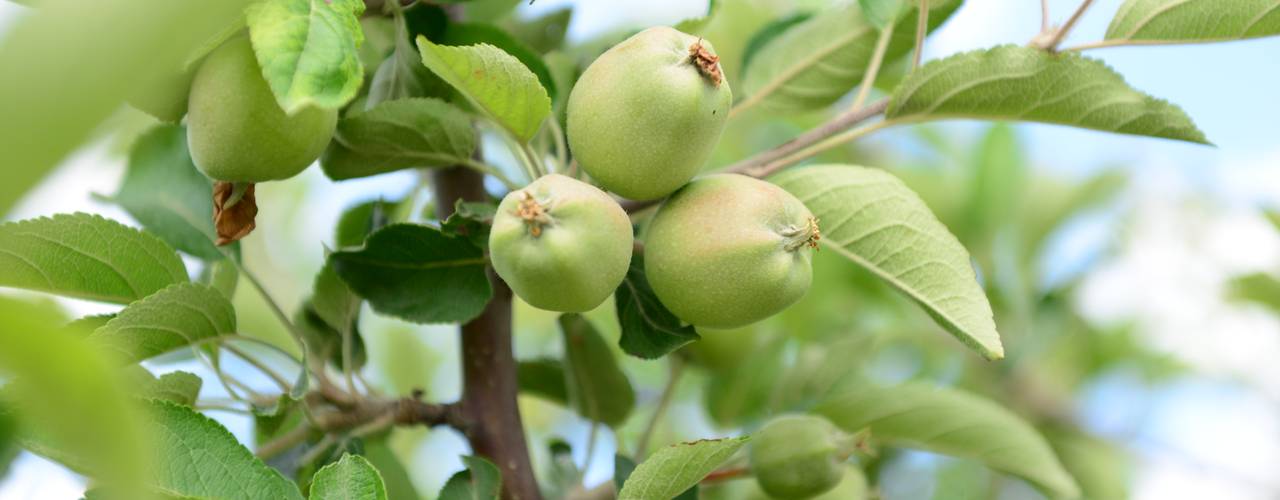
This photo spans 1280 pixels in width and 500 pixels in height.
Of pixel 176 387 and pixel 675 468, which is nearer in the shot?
pixel 675 468

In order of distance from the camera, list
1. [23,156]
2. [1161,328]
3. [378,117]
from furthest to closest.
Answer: [1161,328] → [378,117] → [23,156]

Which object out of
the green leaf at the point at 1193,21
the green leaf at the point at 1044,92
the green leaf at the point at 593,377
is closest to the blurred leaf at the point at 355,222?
the green leaf at the point at 593,377

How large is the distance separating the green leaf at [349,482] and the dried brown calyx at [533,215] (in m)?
0.22

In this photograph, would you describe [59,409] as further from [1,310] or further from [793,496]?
[793,496]

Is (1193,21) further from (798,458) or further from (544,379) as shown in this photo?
(544,379)

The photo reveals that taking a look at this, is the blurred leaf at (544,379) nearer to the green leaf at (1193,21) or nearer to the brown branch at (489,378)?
the brown branch at (489,378)

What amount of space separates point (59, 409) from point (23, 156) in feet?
0.30

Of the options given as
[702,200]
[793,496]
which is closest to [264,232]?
[793,496]

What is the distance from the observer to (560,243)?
85cm

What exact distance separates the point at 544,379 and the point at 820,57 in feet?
1.76

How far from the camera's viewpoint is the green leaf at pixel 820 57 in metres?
1.32

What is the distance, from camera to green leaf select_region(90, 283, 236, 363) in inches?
38.4

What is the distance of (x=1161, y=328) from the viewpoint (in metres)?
2.62

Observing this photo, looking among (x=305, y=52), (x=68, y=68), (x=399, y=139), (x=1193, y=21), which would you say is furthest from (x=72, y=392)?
(x=1193, y=21)
